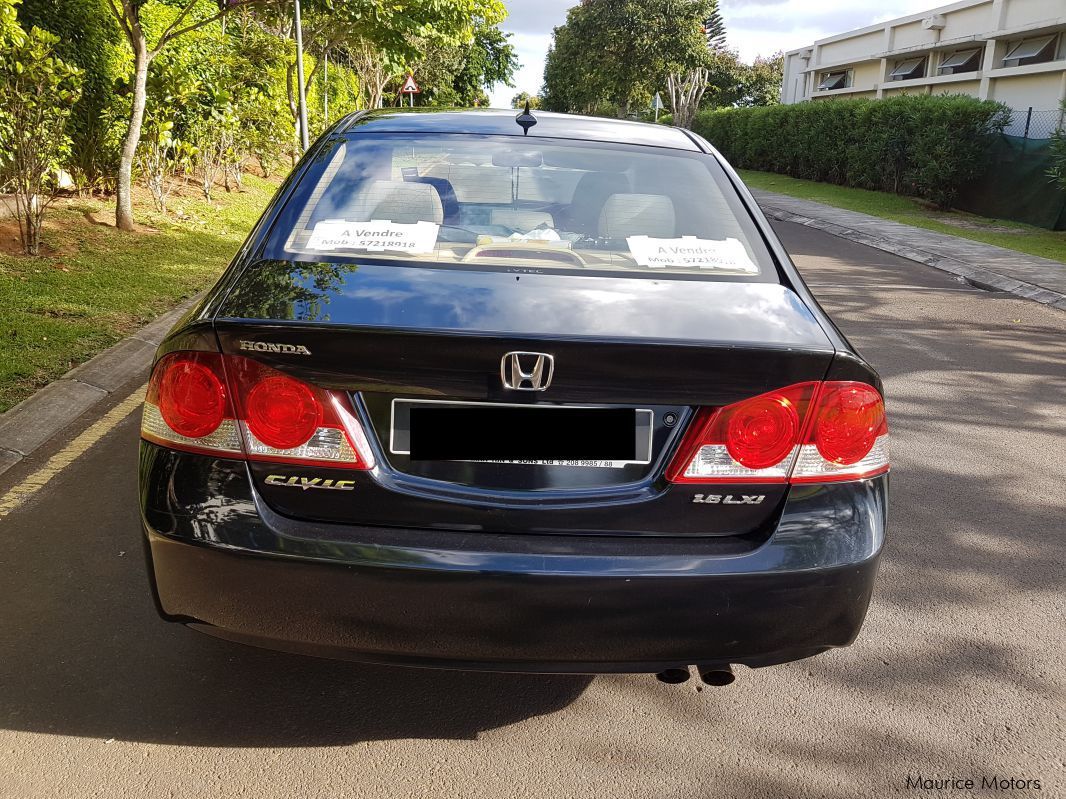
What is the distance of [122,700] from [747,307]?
1975mm

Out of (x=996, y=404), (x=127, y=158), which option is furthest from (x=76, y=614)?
(x=127, y=158)

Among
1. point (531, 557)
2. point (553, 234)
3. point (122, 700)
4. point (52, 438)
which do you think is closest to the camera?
point (531, 557)

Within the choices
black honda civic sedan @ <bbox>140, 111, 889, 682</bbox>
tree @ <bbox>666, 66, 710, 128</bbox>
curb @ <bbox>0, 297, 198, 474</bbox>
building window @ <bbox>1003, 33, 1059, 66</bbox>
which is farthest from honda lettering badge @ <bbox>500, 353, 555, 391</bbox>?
tree @ <bbox>666, 66, 710, 128</bbox>

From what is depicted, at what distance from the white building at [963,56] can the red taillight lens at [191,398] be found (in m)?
22.6

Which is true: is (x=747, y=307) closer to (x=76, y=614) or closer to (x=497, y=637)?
(x=497, y=637)

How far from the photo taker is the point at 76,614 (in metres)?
3.07

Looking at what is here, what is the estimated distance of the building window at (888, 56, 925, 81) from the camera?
38.8 m

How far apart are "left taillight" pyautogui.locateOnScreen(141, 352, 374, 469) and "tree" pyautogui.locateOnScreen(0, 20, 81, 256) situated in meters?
7.66

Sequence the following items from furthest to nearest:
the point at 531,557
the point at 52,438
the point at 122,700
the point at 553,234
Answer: the point at 52,438 < the point at 553,234 < the point at 122,700 < the point at 531,557

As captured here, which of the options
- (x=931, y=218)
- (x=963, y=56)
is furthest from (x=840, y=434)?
(x=963, y=56)

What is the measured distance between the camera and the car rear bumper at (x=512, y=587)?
2123 millimetres

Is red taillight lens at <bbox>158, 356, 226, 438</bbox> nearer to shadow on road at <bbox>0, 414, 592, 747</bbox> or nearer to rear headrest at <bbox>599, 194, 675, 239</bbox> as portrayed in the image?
shadow on road at <bbox>0, 414, 592, 747</bbox>

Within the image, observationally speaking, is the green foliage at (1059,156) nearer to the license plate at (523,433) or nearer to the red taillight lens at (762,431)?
the red taillight lens at (762,431)

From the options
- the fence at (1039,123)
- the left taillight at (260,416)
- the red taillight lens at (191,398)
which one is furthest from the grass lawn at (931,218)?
the red taillight lens at (191,398)
